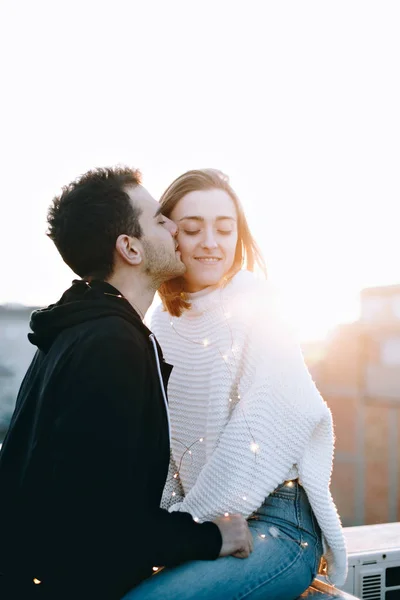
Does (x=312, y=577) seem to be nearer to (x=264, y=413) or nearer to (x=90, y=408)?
(x=264, y=413)

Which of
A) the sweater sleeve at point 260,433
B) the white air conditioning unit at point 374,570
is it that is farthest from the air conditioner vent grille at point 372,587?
the sweater sleeve at point 260,433

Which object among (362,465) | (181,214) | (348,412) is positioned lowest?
(362,465)

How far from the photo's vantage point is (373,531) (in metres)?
3.02

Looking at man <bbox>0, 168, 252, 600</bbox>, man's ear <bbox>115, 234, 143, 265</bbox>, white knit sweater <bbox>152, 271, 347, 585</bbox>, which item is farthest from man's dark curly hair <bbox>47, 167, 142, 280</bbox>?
white knit sweater <bbox>152, 271, 347, 585</bbox>

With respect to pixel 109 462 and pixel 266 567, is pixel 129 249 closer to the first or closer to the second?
pixel 109 462

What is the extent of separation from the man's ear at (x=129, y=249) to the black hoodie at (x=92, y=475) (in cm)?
26

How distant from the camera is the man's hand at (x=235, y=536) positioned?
161 centimetres

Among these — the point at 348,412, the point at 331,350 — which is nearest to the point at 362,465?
the point at 348,412

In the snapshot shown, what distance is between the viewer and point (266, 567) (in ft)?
5.52

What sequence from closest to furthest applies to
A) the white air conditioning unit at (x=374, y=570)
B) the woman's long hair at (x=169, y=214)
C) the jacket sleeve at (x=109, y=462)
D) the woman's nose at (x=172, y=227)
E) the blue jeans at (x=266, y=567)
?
the jacket sleeve at (x=109, y=462), the blue jeans at (x=266, y=567), the woman's nose at (x=172, y=227), the woman's long hair at (x=169, y=214), the white air conditioning unit at (x=374, y=570)

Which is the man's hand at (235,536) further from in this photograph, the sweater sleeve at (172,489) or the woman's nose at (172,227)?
the woman's nose at (172,227)

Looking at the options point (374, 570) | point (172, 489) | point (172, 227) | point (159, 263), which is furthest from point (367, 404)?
point (159, 263)

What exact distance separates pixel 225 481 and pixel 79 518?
17.5 inches

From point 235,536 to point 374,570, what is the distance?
126cm
